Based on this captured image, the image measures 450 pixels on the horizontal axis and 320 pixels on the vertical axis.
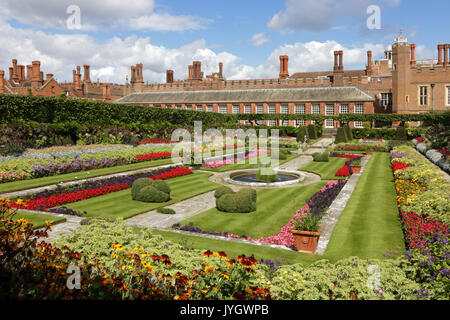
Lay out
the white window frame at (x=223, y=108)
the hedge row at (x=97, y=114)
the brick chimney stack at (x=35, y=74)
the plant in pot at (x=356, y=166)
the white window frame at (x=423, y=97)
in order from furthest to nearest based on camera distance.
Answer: the white window frame at (x=223, y=108), the brick chimney stack at (x=35, y=74), the white window frame at (x=423, y=97), the hedge row at (x=97, y=114), the plant in pot at (x=356, y=166)

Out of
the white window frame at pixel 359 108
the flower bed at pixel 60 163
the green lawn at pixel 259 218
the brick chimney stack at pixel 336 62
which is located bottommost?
the green lawn at pixel 259 218

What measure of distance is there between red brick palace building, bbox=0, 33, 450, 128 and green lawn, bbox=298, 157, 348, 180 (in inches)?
976

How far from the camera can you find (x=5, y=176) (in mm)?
14148

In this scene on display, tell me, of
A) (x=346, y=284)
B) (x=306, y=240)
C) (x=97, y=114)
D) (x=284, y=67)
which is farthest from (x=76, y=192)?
(x=284, y=67)

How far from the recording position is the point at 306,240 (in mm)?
7746

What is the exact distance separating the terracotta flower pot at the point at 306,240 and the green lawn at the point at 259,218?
148 cm

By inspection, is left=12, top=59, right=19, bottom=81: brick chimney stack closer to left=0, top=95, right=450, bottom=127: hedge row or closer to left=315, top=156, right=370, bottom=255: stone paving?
left=0, top=95, right=450, bottom=127: hedge row

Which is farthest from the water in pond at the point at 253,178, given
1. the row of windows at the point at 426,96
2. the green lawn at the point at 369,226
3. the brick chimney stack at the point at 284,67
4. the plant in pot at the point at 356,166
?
the brick chimney stack at the point at 284,67

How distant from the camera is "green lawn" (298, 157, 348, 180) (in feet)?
61.5

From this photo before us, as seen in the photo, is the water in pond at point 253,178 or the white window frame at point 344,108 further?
the white window frame at point 344,108

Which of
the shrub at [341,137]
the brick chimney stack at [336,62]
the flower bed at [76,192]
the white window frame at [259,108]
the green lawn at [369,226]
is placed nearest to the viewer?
the green lawn at [369,226]

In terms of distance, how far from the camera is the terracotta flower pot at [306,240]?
770 centimetres

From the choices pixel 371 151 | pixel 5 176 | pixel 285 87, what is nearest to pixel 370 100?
pixel 285 87

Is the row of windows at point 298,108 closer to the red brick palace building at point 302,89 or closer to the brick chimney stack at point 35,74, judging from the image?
the red brick palace building at point 302,89
